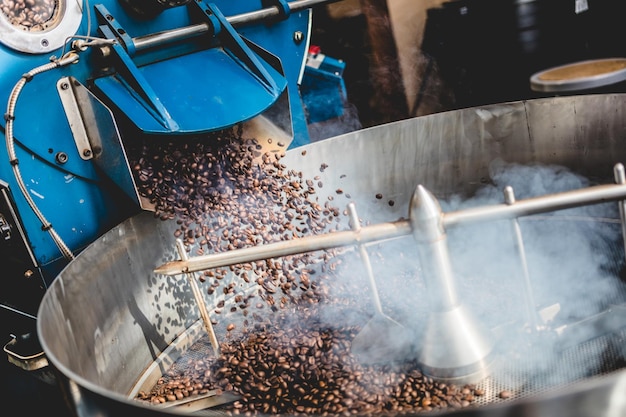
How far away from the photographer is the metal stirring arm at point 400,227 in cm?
118

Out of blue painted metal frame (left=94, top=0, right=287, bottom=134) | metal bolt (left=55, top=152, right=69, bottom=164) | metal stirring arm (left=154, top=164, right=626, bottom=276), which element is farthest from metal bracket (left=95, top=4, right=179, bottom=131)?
metal stirring arm (left=154, top=164, right=626, bottom=276)

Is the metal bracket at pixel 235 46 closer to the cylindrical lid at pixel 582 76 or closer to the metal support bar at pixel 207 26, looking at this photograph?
the metal support bar at pixel 207 26

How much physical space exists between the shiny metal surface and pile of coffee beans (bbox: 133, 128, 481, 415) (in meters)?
0.10

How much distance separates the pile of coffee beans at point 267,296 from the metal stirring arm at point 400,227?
0.41 metres

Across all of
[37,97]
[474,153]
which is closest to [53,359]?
[37,97]

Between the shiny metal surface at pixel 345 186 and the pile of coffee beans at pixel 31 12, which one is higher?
the pile of coffee beans at pixel 31 12

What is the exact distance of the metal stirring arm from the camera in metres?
1.18

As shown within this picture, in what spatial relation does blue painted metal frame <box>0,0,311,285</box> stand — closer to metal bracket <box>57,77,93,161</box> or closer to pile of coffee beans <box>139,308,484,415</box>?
metal bracket <box>57,77,93,161</box>

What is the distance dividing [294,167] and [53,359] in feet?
3.59

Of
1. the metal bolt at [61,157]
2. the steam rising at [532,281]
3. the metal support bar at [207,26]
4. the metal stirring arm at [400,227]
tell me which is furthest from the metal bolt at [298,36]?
the metal stirring arm at [400,227]

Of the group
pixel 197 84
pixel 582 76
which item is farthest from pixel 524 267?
pixel 582 76

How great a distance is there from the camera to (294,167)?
2014 millimetres

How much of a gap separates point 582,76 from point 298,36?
1.35 metres

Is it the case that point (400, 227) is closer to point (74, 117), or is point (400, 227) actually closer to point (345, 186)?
point (345, 186)
